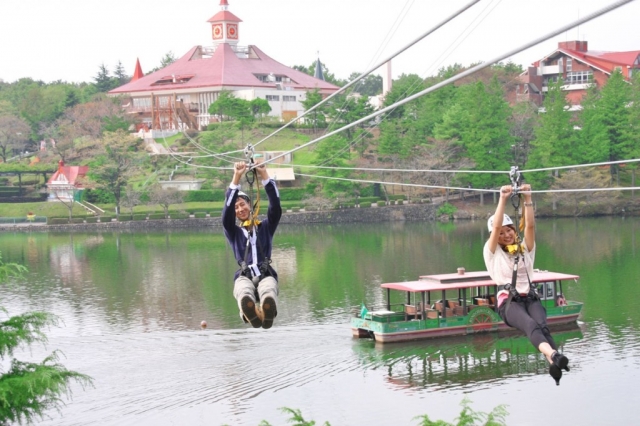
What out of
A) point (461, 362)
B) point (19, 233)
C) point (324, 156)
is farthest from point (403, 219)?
point (461, 362)

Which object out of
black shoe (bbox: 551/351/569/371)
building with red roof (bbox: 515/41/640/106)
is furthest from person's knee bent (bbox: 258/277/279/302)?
building with red roof (bbox: 515/41/640/106)

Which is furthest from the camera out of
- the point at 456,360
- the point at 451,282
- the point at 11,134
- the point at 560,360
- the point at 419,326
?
the point at 11,134

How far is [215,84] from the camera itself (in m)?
73.6

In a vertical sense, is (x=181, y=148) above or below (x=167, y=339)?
above

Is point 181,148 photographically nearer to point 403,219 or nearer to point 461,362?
point 403,219

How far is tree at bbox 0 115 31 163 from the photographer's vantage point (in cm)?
7331

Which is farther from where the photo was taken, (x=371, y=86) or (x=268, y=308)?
(x=371, y=86)

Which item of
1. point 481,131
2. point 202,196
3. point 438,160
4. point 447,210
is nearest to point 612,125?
point 481,131

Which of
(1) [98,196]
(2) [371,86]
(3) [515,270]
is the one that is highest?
(2) [371,86]

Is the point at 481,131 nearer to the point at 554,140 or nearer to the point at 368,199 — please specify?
the point at 554,140

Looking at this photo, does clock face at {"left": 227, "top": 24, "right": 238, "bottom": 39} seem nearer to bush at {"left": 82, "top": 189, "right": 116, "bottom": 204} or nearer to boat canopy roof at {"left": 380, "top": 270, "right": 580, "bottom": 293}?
bush at {"left": 82, "top": 189, "right": 116, "bottom": 204}

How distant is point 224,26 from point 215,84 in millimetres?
9226

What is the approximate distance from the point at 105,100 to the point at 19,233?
70.7ft

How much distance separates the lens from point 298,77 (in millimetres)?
80875
